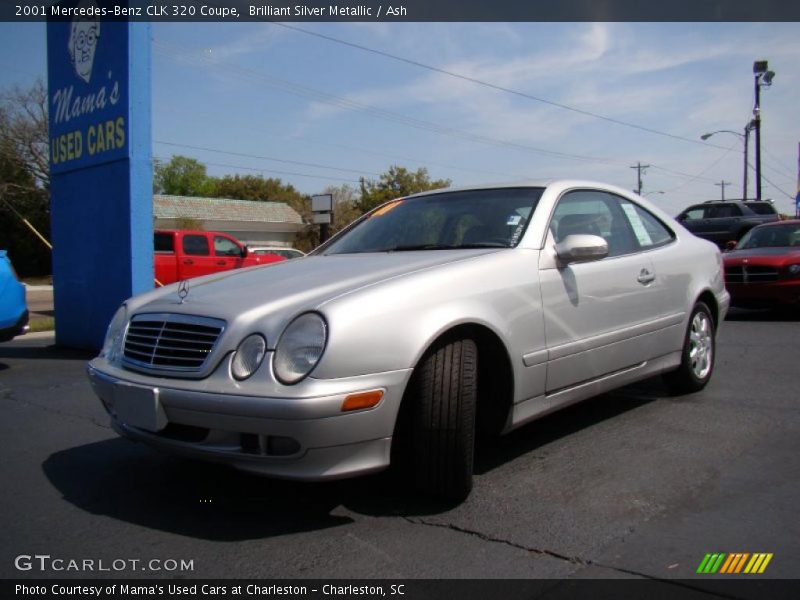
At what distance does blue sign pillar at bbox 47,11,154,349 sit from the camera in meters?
7.62

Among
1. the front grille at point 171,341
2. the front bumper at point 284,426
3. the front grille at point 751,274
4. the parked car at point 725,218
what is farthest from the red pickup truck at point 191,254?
the front bumper at point 284,426

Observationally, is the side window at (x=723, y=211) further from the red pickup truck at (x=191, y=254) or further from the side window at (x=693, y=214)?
the red pickup truck at (x=191, y=254)

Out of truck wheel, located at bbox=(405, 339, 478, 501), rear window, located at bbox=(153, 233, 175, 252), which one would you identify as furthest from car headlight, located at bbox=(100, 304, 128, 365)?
rear window, located at bbox=(153, 233, 175, 252)

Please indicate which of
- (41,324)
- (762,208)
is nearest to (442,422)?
(41,324)

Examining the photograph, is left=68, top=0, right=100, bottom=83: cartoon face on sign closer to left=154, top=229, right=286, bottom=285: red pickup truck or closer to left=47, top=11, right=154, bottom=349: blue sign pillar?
left=47, top=11, right=154, bottom=349: blue sign pillar

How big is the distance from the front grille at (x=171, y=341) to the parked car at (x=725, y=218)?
53.0 feet

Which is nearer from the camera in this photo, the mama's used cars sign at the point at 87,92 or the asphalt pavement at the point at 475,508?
the asphalt pavement at the point at 475,508

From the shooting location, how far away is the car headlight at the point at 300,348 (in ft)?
8.84

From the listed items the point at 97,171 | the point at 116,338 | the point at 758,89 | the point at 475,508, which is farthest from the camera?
the point at 758,89

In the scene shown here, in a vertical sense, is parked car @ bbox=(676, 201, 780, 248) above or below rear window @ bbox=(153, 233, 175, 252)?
above

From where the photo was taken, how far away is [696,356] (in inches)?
197

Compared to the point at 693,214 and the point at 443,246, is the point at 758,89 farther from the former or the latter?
the point at 443,246

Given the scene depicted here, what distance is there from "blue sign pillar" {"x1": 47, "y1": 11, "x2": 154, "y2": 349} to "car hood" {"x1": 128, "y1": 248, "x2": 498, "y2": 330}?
433cm

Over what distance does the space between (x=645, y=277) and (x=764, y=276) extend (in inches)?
249
